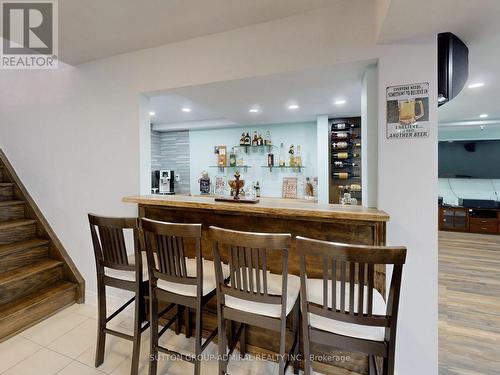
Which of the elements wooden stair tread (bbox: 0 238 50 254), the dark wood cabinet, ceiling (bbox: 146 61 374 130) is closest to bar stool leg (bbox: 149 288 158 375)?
ceiling (bbox: 146 61 374 130)

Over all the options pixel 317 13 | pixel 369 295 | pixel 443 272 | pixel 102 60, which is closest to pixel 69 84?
pixel 102 60

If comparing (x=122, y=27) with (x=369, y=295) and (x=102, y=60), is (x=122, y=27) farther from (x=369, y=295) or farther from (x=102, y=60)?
(x=369, y=295)

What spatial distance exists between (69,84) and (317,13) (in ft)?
8.23

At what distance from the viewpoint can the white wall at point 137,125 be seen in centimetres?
155

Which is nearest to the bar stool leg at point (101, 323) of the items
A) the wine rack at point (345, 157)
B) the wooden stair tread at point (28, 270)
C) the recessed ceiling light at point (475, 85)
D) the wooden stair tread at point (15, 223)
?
the wooden stair tread at point (28, 270)

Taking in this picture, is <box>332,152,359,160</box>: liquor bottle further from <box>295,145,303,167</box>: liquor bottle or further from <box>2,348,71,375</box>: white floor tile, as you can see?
<box>2,348,71,375</box>: white floor tile

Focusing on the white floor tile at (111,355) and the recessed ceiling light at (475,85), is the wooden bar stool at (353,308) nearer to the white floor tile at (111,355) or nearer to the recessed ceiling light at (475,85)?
the white floor tile at (111,355)

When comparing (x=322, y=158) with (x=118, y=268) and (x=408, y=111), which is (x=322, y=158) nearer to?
(x=408, y=111)

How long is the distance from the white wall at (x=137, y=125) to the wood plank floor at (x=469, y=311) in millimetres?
627

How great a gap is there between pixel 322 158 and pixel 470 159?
4.59 meters

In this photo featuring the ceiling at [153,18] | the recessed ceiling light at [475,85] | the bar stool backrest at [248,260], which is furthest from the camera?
the recessed ceiling light at [475,85]

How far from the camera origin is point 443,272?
3.57 m

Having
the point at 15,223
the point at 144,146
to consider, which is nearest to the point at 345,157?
the point at 144,146

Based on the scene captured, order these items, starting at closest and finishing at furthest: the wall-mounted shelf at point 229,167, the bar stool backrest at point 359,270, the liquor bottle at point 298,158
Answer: the bar stool backrest at point 359,270, the liquor bottle at point 298,158, the wall-mounted shelf at point 229,167
